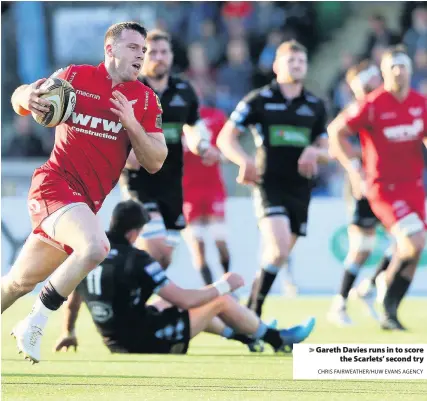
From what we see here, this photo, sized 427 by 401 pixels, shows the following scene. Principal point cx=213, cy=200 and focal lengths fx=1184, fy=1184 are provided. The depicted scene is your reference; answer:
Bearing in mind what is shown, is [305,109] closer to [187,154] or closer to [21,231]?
[187,154]

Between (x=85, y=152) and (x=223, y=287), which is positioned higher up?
(x=85, y=152)

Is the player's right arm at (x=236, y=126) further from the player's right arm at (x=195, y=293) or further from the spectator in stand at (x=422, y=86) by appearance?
the spectator in stand at (x=422, y=86)

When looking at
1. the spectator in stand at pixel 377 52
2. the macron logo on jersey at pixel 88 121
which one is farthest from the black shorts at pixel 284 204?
the spectator in stand at pixel 377 52

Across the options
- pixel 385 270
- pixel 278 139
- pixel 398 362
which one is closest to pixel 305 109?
pixel 278 139

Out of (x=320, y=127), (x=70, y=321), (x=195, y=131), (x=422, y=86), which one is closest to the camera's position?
(x=70, y=321)

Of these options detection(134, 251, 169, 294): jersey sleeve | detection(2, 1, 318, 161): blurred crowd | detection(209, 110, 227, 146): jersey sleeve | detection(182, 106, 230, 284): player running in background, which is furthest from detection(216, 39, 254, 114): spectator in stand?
detection(134, 251, 169, 294): jersey sleeve

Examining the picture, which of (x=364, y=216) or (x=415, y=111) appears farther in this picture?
(x=364, y=216)

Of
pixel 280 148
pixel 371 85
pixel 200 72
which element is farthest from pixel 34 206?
pixel 200 72

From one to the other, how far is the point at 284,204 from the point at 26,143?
9.73 meters

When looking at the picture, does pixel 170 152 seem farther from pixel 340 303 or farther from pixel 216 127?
pixel 216 127

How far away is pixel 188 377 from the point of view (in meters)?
7.50

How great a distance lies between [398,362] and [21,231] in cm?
904

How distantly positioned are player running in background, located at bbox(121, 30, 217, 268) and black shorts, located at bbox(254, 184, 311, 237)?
0.70 m

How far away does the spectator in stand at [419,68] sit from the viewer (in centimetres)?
1897
